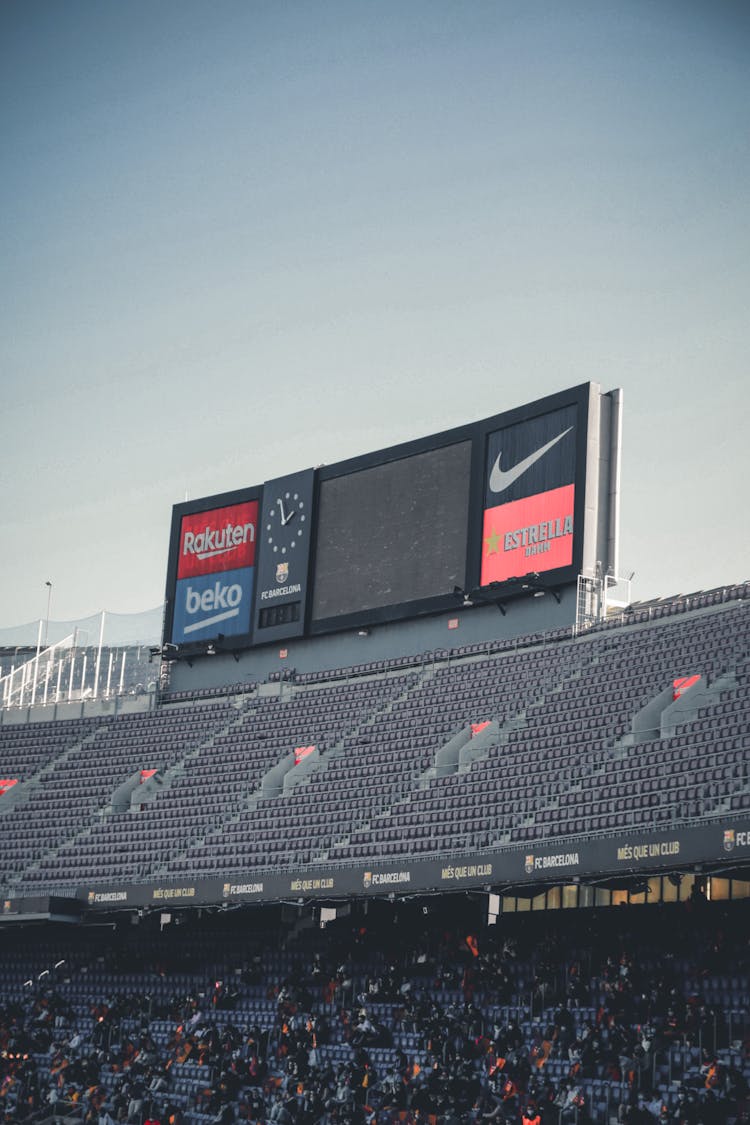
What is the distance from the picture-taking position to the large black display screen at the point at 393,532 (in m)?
39.0

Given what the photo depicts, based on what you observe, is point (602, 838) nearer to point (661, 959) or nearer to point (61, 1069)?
point (661, 959)

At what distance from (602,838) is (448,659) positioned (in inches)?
475

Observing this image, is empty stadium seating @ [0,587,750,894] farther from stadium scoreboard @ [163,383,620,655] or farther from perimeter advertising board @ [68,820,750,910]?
stadium scoreboard @ [163,383,620,655]

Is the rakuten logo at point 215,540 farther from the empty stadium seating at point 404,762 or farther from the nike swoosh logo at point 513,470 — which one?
the nike swoosh logo at point 513,470

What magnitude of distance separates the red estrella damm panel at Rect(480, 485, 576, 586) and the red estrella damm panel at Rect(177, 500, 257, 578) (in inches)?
325

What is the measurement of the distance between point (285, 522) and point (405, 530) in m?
4.23

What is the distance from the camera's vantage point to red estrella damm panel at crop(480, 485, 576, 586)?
119ft

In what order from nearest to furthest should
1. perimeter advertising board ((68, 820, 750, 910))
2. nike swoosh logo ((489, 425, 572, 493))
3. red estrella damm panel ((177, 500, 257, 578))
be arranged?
perimeter advertising board ((68, 820, 750, 910))
nike swoosh logo ((489, 425, 572, 493))
red estrella damm panel ((177, 500, 257, 578))

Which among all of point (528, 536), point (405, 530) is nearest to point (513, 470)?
point (528, 536)

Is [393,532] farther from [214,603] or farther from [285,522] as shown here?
[214,603]

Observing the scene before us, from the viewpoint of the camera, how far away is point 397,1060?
94.1ft

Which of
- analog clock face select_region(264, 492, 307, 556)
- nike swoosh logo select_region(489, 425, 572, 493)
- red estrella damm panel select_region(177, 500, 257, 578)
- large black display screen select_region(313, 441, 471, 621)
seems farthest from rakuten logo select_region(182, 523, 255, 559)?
nike swoosh logo select_region(489, 425, 572, 493)

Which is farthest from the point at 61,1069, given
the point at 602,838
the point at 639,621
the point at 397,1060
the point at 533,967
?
the point at 639,621

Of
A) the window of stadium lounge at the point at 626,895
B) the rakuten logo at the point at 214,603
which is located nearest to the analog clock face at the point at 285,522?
the rakuten logo at the point at 214,603
